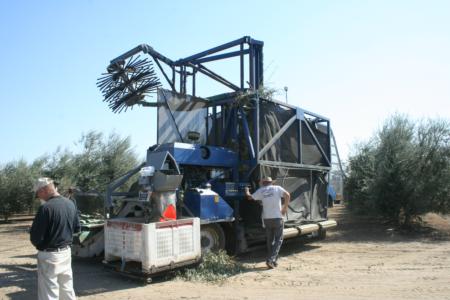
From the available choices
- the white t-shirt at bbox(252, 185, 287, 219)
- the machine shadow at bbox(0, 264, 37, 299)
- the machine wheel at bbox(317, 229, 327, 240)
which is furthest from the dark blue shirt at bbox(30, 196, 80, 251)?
the machine wheel at bbox(317, 229, 327, 240)

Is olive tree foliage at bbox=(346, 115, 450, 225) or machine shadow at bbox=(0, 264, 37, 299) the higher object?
olive tree foliage at bbox=(346, 115, 450, 225)

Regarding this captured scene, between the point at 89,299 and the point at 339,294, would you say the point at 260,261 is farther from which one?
the point at 89,299

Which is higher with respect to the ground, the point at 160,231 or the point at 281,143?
the point at 281,143

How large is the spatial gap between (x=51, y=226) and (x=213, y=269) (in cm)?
335

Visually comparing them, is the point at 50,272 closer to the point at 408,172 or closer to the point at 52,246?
the point at 52,246

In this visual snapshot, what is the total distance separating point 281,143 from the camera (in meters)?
10.3

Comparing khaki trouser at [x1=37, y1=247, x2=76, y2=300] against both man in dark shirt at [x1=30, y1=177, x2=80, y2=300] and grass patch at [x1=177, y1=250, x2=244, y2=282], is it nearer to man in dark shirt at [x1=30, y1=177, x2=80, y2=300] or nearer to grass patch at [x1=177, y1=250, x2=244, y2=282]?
man in dark shirt at [x1=30, y1=177, x2=80, y2=300]

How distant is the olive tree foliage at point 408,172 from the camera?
533 inches

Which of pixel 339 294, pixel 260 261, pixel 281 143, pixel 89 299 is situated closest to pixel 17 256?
pixel 89 299

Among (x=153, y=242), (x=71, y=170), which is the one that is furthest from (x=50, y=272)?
(x=71, y=170)

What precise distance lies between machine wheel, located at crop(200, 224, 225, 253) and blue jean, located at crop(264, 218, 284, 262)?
0.93m

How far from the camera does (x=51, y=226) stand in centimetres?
487

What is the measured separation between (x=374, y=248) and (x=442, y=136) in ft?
17.2

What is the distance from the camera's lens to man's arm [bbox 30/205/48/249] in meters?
4.80
